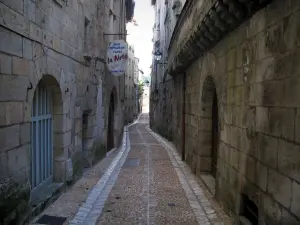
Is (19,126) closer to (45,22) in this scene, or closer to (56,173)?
(45,22)

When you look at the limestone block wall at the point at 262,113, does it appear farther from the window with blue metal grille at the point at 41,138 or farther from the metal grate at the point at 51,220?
the window with blue metal grille at the point at 41,138

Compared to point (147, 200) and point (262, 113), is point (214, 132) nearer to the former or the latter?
point (147, 200)

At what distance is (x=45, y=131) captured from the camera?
6.04 meters

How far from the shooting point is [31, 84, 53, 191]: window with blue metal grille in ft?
18.2

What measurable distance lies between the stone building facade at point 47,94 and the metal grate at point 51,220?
376mm

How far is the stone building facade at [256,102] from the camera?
304cm

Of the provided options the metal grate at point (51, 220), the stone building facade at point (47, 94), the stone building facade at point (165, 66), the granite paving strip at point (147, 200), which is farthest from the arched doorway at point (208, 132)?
the stone building facade at point (165, 66)

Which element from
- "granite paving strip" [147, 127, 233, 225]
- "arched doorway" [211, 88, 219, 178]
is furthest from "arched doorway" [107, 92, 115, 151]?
"arched doorway" [211, 88, 219, 178]

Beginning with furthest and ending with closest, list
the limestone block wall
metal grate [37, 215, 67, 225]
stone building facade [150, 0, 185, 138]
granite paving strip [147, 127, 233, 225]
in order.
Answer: stone building facade [150, 0, 185, 138] → granite paving strip [147, 127, 233, 225] → metal grate [37, 215, 67, 225] → the limestone block wall

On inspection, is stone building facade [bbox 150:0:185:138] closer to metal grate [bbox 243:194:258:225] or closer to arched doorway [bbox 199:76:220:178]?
arched doorway [bbox 199:76:220:178]

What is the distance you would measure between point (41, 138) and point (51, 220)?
1.54m

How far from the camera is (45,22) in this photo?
17.3 ft

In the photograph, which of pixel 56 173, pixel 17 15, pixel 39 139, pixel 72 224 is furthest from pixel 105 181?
pixel 17 15

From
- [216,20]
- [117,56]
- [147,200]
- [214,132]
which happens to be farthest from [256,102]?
[117,56]
